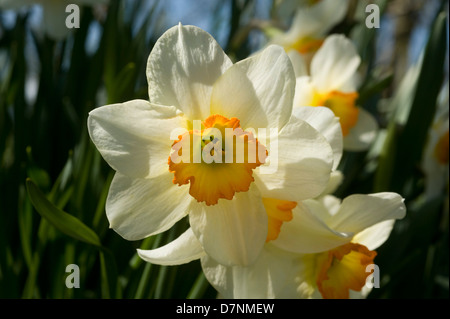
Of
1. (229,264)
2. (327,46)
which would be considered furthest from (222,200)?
(327,46)

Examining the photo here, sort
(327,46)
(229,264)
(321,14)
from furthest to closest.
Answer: (321,14), (327,46), (229,264)

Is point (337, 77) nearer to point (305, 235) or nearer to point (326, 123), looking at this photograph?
point (326, 123)

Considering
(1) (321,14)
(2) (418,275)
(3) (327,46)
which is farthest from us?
(1) (321,14)

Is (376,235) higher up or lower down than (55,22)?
lower down

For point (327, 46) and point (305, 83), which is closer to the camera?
point (305, 83)

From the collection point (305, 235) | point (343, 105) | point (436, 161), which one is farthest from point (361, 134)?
point (305, 235)
